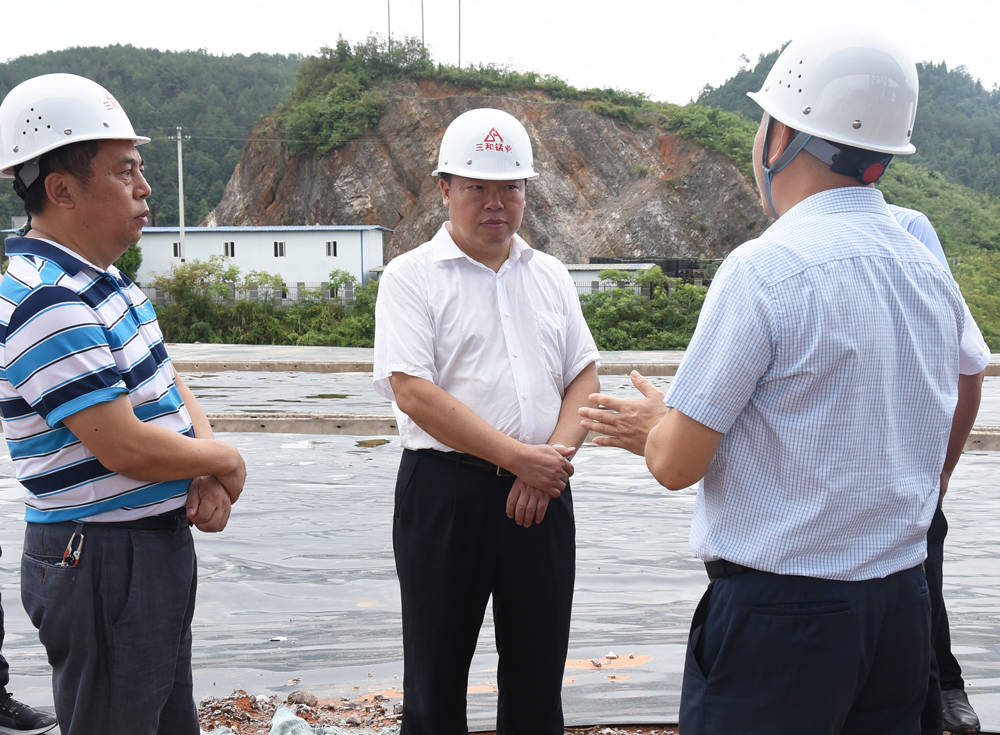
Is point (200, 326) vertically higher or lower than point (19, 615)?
lower

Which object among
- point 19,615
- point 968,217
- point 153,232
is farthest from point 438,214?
point 19,615

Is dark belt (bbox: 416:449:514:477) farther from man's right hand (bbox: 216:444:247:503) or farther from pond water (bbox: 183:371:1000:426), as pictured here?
pond water (bbox: 183:371:1000:426)

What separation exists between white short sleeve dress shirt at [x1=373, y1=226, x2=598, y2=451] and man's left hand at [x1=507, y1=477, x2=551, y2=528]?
0.16m

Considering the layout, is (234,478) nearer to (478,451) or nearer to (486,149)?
(478,451)

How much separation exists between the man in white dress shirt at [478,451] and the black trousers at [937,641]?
1.00 meters

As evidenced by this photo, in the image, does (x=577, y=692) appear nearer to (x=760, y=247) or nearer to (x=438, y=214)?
(x=760, y=247)

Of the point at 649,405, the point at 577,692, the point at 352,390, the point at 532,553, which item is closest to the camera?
the point at 649,405

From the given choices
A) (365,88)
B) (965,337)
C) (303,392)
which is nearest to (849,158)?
(965,337)

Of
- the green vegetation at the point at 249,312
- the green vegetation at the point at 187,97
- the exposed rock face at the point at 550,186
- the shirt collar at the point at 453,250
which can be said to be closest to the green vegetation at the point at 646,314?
the green vegetation at the point at 249,312

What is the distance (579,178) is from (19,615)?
137ft

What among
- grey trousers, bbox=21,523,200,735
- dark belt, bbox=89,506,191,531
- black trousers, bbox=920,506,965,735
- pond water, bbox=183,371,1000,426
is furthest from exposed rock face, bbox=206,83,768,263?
grey trousers, bbox=21,523,200,735

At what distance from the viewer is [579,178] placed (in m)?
43.8

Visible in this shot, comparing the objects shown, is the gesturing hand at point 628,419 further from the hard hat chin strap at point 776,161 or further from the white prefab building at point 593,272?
the white prefab building at point 593,272

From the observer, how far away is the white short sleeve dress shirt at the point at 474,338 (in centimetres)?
254
